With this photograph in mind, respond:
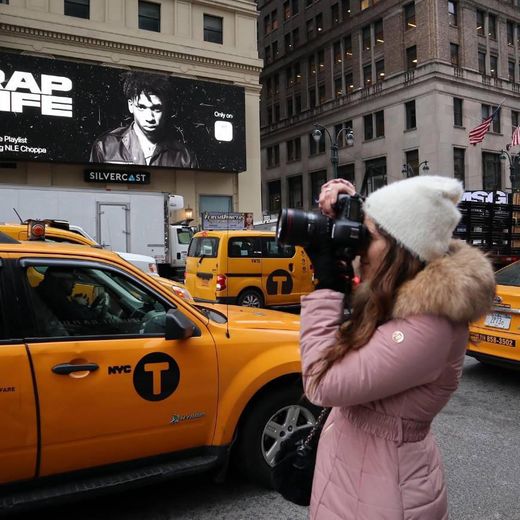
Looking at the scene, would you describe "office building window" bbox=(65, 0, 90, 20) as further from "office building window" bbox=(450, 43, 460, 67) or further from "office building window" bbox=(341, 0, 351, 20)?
"office building window" bbox=(450, 43, 460, 67)

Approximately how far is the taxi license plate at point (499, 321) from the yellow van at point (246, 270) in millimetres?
5381

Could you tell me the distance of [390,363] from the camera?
4.53ft

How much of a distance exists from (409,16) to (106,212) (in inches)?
1442

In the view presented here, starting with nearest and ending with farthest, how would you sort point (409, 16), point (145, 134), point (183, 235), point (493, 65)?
point (183, 235) → point (145, 134) → point (409, 16) → point (493, 65)

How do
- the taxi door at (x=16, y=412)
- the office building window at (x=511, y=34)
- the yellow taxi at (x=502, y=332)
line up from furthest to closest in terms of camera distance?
the office building window at (x=511, y=34)
the yellow taxi at (x=502, y=332)
the taxi door at (x=16, y=412)

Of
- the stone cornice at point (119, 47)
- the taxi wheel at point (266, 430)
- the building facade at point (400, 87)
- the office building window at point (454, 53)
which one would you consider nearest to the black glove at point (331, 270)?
the taxi wheel at point (266, 430)

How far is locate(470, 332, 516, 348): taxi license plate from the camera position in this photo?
580 cm

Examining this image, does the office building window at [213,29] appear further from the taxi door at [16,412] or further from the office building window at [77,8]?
the taxi door at [16,412]

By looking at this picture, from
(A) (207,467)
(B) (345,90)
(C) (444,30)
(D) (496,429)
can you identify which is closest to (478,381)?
(D) (496,429)

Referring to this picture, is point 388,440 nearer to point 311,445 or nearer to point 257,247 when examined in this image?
point 311,445

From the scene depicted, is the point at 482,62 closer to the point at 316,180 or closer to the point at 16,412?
the point at 316,180

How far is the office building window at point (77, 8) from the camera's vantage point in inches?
1018

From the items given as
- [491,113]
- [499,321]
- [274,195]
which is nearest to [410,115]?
[491,113]

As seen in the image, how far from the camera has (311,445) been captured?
1.86 meters
